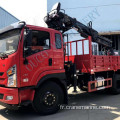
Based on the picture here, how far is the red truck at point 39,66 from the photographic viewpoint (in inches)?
149

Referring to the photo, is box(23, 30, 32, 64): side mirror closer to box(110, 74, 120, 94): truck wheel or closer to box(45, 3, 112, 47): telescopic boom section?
box(45, 3, 112, 47): telescopic boom section

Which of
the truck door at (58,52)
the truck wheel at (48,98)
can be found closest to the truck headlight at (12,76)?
the truck wheel at (48,98)

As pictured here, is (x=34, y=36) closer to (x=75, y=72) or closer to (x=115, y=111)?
(x=75, y=72)

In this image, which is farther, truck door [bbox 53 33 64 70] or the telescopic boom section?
the telescopic boom section

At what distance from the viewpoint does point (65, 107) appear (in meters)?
5.23

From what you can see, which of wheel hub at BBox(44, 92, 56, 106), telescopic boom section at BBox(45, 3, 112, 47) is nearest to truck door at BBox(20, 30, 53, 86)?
wheel hub at BBox(44, 92, 56, 106)

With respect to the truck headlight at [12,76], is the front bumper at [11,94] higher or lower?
lower

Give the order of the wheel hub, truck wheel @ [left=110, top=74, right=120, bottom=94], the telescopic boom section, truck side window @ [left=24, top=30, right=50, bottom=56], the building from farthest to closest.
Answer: the building < truck wheel @ [left=110, top=74, right=120, bottom=94] < the telescopic boom section < the wheel hub < truck side window @ [left=24, top=30, right=50, bottom=56]

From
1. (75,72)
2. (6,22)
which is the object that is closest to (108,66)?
(75,72)

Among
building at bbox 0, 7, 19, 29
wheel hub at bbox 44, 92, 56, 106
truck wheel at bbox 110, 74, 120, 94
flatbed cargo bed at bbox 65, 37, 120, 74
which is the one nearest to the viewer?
wheel hub at bbox 44, 92, 56, 106

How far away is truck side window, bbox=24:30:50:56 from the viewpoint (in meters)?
4.09

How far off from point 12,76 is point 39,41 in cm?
122

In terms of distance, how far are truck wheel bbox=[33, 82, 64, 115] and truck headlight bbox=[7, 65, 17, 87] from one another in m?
0.74

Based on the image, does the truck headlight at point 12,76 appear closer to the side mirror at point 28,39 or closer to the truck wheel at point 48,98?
the side mirror at point 28,39
